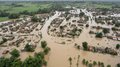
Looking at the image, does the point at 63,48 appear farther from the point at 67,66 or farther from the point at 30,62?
the point at 30,62

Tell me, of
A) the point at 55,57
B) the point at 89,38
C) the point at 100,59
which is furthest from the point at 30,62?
the point at 89,38

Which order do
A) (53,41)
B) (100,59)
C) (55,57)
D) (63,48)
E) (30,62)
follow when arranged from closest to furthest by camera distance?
(30,62), (100,59), (55,57), (63,48), (53,41)

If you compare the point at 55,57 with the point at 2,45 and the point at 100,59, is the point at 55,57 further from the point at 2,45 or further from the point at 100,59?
the point at 2,45

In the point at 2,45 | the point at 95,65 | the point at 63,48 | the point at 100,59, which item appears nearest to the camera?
the point at 95,65

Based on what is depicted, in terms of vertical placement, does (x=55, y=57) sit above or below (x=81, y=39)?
below

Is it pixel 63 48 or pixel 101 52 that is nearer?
pixel 101 52

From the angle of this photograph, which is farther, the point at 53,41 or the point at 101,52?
the point at 53,41

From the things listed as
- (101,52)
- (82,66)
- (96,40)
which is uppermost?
(96,40)

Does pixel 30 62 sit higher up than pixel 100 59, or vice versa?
pixel 30 62

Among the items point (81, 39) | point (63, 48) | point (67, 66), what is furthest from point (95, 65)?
point (81, 39)

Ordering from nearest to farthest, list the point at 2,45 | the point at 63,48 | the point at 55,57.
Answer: the point at 55,57 < the point at 63,48 < the point at 2,45
